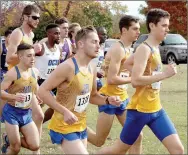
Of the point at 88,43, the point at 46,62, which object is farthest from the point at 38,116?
the point at 88,43

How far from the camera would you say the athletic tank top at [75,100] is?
459 cm

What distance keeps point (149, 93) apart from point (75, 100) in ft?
2.90

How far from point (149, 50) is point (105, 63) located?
4.40 feet

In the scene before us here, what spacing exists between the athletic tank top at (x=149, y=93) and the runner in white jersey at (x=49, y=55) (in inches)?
101

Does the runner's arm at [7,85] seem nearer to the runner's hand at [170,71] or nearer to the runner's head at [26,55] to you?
the runner's head at [26,55]

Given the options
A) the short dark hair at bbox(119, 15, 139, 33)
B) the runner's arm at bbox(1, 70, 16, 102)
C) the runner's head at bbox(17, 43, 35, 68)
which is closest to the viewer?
the runner's arm at bbox(1, 70, 16, 102)

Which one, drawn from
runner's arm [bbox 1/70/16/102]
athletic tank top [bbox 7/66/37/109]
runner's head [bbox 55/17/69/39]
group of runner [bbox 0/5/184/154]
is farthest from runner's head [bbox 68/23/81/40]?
runner's arm [bbox 1/70/16/102]

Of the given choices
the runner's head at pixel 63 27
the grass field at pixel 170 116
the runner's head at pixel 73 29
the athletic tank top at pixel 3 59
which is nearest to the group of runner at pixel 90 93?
the grass field at pixel 170 116

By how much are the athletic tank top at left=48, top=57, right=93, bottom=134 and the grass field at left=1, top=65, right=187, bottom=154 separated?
7.07ft

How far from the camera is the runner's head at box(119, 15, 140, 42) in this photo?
239 inches

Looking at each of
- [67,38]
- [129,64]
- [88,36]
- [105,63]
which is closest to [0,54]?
[67,38]

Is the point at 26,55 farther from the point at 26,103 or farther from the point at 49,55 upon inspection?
the point at 49,55

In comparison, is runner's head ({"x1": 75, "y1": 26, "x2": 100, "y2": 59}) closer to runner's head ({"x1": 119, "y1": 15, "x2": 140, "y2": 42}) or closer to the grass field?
runner's head ({"x1": 119, "y1": 15, "x2": 140, "y2": 42})

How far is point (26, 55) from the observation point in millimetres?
5895
